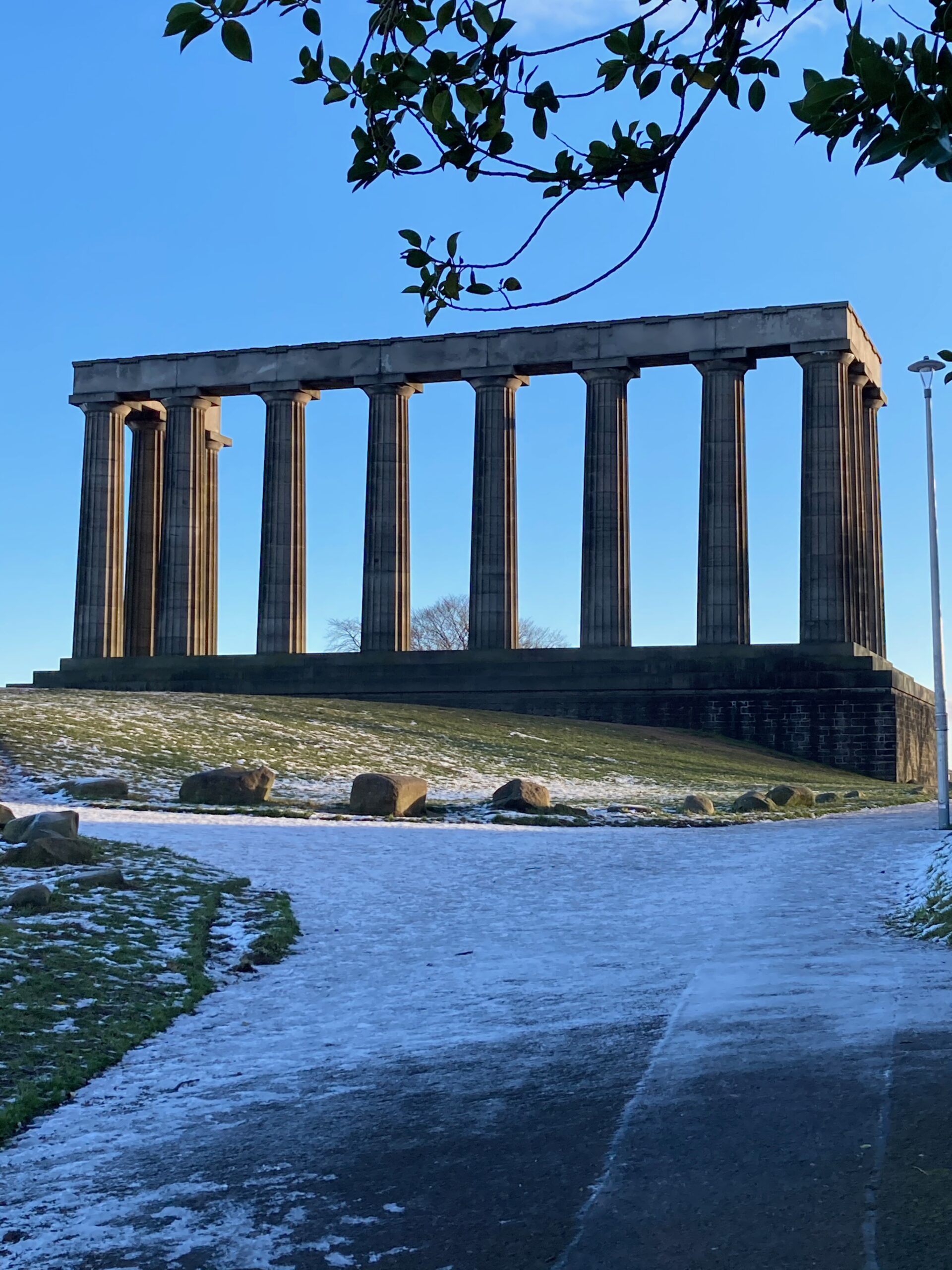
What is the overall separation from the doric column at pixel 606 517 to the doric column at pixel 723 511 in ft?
10.6

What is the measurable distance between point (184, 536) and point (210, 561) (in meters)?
1.96

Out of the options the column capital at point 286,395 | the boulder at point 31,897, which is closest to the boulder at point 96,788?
the boulder at point 31,897

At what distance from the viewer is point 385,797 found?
98.7ft

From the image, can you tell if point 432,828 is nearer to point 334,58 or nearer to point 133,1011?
point 133,1011

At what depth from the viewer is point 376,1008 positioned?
1190cm

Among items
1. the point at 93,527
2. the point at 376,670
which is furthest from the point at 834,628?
the point at 93,527

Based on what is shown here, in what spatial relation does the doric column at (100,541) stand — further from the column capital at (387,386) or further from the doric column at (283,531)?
the column capital at (387,386)

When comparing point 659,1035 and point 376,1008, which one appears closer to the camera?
point 659,1035

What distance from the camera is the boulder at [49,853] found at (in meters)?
18.2

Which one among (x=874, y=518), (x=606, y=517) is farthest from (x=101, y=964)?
(x=874, y=518)

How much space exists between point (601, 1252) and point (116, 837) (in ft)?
58.8

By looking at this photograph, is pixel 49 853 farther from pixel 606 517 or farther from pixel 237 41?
pixel 606 517

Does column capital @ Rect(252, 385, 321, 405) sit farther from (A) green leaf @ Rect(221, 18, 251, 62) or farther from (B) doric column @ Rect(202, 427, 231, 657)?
(A) green leaf @ Rect(221, 18, 251, 62)

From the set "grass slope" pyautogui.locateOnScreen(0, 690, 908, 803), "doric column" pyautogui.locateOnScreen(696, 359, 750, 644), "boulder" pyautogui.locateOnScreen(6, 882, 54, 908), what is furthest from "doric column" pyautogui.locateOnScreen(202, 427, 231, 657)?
"boulder" pyautogui.locateOnScreen(6, 882, 54, 908)
